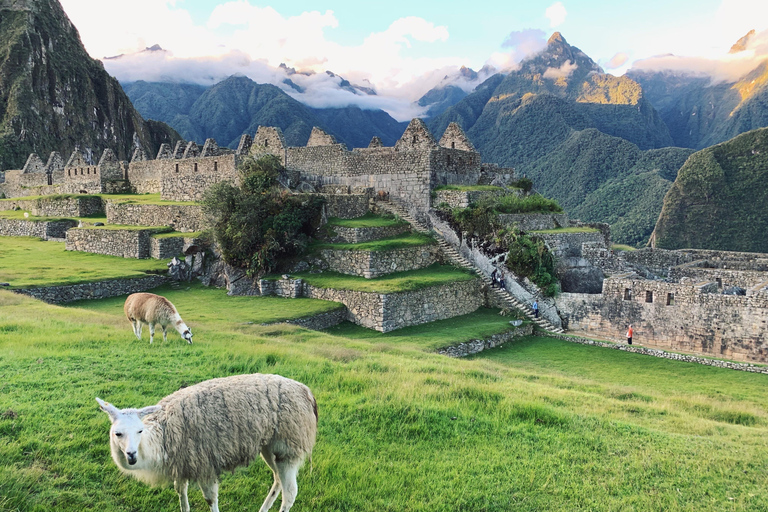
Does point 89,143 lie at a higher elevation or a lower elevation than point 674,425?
higher

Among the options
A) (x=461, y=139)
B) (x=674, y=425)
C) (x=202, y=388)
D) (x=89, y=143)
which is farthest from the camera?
(x=89, y=143)

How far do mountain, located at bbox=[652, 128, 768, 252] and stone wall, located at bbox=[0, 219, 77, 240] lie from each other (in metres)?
54.3

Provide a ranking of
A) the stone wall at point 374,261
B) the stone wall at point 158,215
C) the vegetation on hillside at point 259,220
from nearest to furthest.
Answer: the stone wall at point 374,261 < the vegetation on hillside at point 259,220 < the stone wall at point 158,215

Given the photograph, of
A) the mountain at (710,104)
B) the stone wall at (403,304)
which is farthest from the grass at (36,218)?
the mountain at (710,104)

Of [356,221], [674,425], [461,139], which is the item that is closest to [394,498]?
[674,425]

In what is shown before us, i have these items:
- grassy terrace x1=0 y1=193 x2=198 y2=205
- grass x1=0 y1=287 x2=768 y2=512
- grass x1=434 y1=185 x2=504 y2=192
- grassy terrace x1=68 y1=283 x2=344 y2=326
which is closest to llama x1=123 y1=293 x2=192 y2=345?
grass x1=0 y1=287 x2=768 y2=512

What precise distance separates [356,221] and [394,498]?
18.9 m

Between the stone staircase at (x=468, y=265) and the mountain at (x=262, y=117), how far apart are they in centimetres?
4534

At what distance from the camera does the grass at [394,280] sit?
1833cm

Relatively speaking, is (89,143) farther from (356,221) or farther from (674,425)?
(674,425)

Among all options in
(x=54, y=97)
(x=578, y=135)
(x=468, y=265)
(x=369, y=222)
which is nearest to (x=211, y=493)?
(x=468, y=265)

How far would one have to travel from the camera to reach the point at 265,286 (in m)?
20.5

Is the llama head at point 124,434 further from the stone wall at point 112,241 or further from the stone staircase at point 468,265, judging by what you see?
the stone wall at point 112,241

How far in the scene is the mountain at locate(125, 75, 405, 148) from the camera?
75.9 meters
